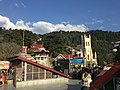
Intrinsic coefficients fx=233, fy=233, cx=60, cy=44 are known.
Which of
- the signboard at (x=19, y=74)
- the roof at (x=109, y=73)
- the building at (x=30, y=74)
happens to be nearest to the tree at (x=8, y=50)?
the building at (x=30, y=74)

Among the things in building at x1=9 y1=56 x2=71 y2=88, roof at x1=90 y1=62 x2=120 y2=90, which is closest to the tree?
building at x1=9 y1=56 x2=71 y2=88

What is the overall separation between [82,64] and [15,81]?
2928 cm

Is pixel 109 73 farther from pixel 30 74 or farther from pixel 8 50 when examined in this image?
pixel 8 50

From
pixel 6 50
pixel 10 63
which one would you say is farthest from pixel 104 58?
pixel 10 63

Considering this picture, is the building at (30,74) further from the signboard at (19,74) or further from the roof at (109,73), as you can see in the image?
the roof at (109,73)

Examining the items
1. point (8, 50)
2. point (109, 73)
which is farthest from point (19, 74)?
point (8, 50)

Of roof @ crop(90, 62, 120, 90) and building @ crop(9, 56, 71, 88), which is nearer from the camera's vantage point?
roof @ crop(90, 62, 120, 90)

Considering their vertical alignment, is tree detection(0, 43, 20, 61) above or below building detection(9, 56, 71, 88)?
above

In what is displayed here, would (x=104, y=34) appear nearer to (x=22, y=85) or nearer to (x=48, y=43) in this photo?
(x=48, y=43)

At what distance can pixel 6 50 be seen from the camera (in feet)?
153

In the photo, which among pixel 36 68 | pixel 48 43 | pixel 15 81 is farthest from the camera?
pixel 48 43

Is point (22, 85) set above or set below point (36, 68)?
below

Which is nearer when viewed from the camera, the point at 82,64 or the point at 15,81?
the point at 15,81

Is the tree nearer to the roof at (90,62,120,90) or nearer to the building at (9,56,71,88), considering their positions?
the building at (9,56,71,88)
